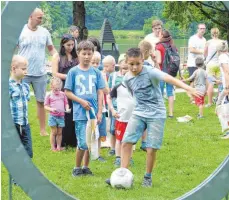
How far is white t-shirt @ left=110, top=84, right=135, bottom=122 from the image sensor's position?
7715 mm

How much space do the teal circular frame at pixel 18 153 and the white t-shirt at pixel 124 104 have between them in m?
2.70

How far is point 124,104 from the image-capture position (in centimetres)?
779

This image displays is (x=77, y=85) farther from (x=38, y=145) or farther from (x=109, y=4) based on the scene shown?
(x=109, y=4)

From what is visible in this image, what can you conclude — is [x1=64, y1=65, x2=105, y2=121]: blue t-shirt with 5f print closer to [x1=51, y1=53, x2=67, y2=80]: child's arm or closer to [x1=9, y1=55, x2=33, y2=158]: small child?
[x1=9, y1=55, x2=33, y2=158]: small child

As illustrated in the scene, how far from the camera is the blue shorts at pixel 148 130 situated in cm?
664

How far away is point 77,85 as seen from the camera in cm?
712

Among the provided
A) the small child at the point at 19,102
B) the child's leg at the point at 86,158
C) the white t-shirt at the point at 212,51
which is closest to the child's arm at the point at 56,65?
the child's leg at the point at 86,158

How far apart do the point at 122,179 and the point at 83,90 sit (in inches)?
41.5

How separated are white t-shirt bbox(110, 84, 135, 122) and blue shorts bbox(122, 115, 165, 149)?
939 mm

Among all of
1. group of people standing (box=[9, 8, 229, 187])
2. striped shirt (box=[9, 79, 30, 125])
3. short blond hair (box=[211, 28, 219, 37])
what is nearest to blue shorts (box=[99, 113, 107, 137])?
group of people standing (box=[9, 8, 229, 187])

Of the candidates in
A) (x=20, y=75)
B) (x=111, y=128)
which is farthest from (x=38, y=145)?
(x=20, y=75)

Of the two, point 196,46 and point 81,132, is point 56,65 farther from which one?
point 196,46

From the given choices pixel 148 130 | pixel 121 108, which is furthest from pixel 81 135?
pixel 121 108

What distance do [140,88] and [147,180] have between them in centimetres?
98
